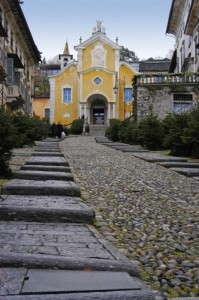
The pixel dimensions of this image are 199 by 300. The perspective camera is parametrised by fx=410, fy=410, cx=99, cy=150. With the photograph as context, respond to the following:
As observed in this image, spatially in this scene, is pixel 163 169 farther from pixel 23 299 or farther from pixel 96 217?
pixel 23 299

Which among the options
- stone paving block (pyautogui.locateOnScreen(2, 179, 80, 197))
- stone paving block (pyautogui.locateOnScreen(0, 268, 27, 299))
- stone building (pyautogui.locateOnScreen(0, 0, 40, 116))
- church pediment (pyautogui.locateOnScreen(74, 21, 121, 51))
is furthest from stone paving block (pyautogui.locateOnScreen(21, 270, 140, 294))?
church pediment (pyautogui.locateOnScreen(74, 21, 121, 51))

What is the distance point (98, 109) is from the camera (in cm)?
5194

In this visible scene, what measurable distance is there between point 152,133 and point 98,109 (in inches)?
1337

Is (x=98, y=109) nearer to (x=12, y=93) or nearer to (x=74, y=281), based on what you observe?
(x=12, y=93)

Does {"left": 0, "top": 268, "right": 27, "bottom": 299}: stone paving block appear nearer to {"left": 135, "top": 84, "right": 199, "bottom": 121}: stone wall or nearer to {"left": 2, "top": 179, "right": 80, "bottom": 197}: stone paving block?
{"left": 2, "top": 179, "right": 80, "bottom": 197}: stone paving block

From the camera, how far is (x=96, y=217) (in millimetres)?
4840

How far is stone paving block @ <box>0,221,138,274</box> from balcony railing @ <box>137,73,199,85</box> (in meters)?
23.1

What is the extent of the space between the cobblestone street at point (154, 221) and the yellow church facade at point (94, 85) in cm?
4002

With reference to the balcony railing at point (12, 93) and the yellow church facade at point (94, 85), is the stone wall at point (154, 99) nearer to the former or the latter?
the balcony railing at point (12, 93)

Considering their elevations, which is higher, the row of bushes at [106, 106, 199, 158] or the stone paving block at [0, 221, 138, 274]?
the row of bushes at [106, 106, 199, 158]

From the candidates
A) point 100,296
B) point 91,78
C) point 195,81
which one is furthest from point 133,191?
point 91,78

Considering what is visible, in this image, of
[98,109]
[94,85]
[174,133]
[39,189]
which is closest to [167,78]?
[174,133]

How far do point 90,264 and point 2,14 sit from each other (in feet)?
92.4

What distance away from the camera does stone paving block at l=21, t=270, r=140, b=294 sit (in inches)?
96.1
